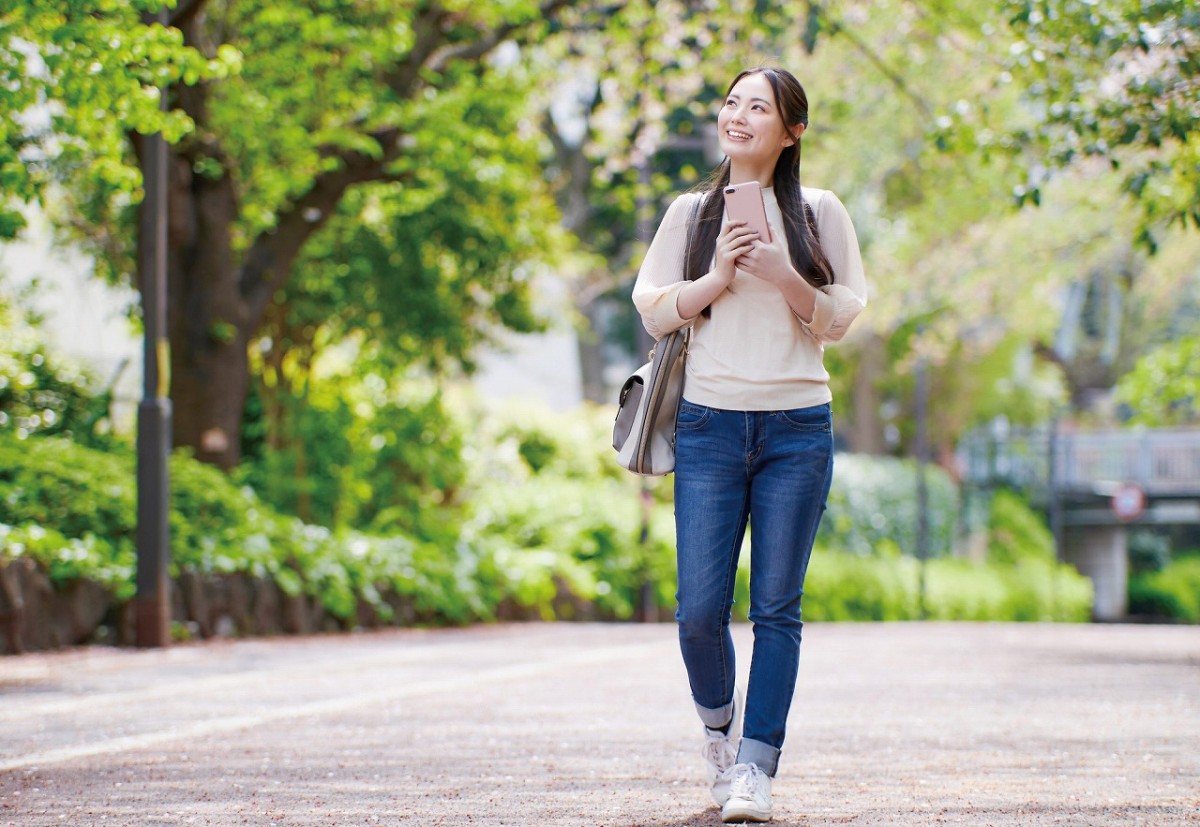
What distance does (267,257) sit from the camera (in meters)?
15.5

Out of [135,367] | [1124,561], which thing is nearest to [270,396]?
[135,367]

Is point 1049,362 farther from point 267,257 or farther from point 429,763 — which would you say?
point 429,763

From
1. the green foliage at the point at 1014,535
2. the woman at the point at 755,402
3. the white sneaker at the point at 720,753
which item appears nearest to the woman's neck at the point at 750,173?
the woman at the point at 755,402

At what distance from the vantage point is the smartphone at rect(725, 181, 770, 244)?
4434 millimetres

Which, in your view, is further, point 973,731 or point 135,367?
point 135,367

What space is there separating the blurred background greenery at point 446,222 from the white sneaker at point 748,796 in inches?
75.3

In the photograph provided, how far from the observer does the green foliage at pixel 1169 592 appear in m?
40.3

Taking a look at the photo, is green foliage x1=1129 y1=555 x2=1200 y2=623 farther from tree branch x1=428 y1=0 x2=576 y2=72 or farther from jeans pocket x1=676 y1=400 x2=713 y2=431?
jeans pocket x1=676 y1=400 x2=713 y2=431

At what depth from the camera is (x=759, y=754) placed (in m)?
4.53

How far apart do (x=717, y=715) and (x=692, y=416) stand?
0.81 m

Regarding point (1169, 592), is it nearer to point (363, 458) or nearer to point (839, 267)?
point (363, 458)

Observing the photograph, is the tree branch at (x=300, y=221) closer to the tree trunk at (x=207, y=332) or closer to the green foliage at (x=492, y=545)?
the tree trunk at (x=207, y=332)

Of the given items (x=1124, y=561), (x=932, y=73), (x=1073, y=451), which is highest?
(x=932, y=73)

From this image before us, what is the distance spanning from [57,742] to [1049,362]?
143 feet
